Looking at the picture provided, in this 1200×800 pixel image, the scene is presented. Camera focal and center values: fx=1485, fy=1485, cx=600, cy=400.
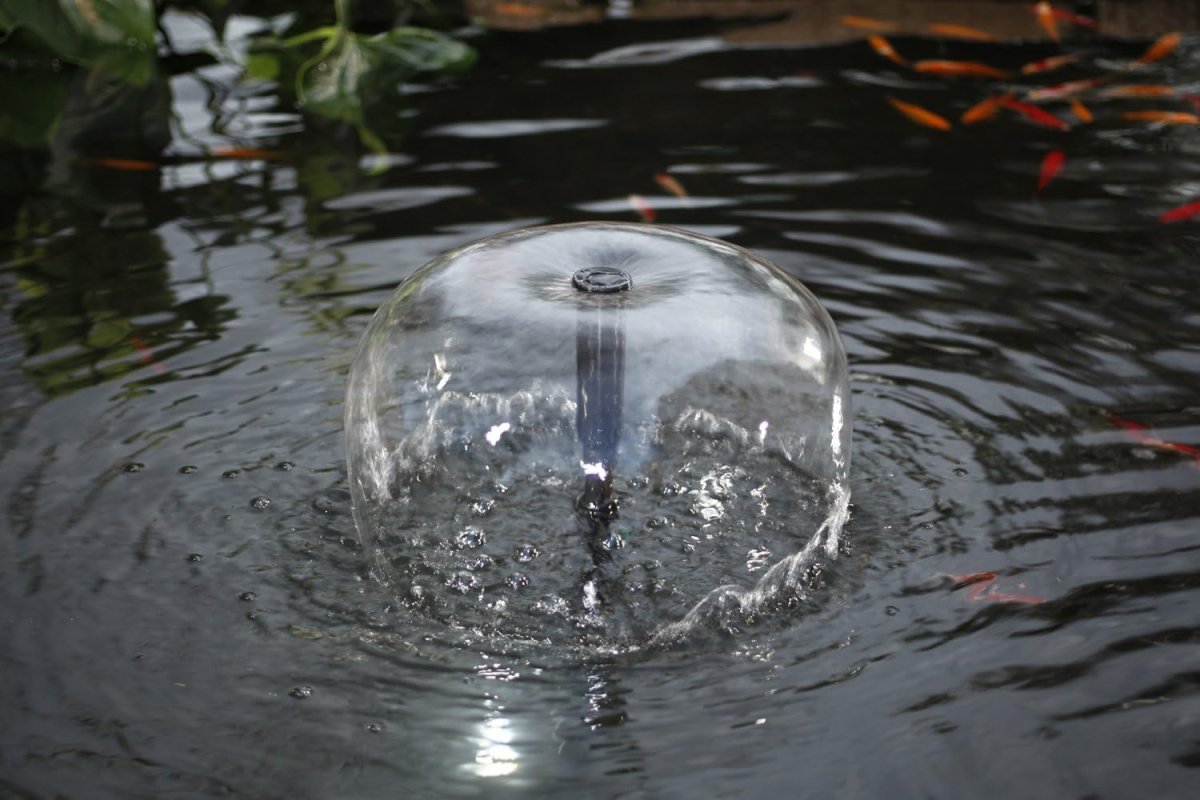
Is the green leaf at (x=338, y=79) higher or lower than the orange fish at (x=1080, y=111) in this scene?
higher

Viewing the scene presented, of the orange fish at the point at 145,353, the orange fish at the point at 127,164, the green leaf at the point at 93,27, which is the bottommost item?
the orange fish at the point at 145,353

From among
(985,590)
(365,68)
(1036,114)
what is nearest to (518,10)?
(365,68)

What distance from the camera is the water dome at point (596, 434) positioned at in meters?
3.09

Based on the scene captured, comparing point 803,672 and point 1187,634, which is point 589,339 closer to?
point 803,672

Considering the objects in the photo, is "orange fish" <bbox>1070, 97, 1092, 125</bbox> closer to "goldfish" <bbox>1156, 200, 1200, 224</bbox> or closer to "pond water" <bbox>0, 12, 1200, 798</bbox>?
"pond water" <bbox>0, 12, 1200, 798</bbox>

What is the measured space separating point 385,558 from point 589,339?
74cm

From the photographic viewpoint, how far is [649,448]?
318cm

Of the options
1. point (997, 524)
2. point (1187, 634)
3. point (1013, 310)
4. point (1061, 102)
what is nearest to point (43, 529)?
point (997, 524)

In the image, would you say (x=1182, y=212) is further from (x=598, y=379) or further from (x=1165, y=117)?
(x=598, y=379)

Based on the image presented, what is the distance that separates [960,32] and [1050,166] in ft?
6.98

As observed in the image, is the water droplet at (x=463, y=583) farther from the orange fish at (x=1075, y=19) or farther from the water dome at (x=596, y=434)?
the orange fish at (x=1075, y=19)

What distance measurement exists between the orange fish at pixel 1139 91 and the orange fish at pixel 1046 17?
841mm

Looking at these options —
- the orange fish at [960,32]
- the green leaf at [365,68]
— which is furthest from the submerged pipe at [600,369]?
the orange fish at [960,32]

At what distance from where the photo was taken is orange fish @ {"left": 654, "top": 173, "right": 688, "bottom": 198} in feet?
18.9
